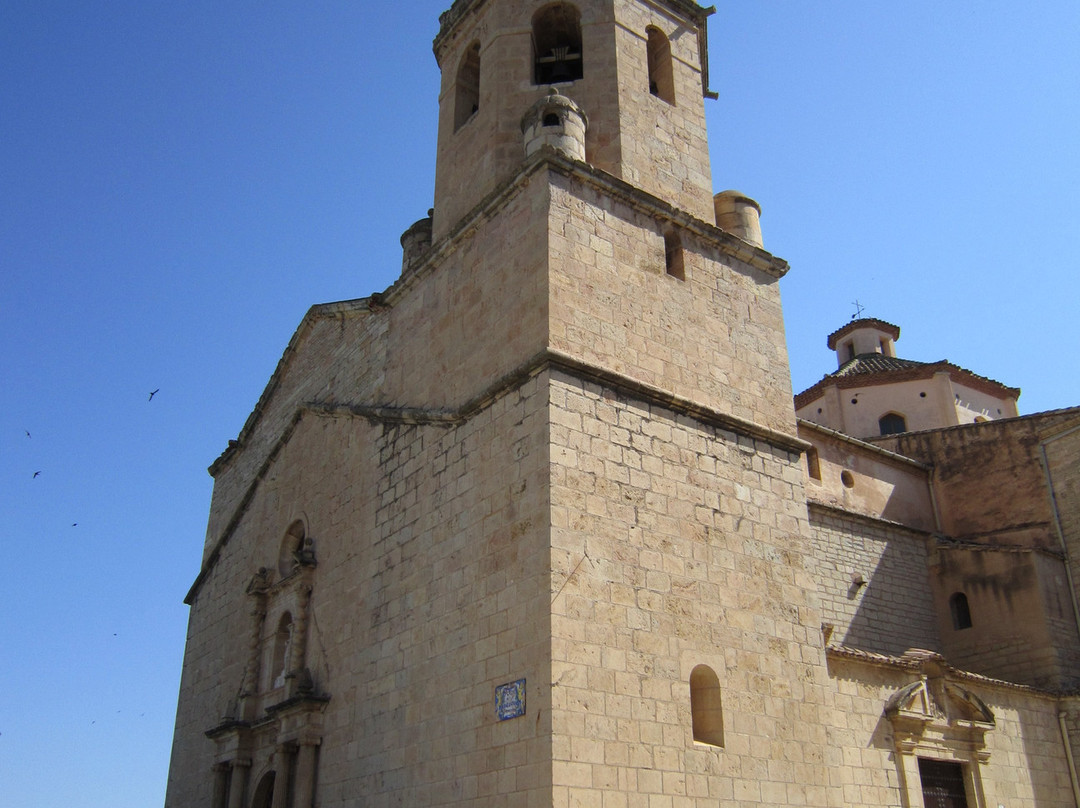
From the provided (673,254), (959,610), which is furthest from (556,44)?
(959,610)

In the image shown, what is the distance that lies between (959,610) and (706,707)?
24.4 ft

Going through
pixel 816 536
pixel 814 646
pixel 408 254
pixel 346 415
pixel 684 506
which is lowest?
pixel 814 646

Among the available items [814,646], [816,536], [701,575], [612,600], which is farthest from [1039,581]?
[612,600]

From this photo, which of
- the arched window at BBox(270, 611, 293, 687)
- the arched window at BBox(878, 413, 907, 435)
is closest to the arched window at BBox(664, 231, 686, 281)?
the arched window at BBox(270, 611, 293, 687)

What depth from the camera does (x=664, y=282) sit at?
10266 millimetres

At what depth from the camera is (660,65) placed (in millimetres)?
12297

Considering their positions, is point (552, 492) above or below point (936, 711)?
above

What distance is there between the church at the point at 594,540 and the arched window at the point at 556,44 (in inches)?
1.9

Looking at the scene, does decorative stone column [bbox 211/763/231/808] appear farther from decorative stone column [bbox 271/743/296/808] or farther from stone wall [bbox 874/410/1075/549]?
stone wall [bbox 874/410/1075/549]

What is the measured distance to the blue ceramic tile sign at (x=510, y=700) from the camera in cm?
779

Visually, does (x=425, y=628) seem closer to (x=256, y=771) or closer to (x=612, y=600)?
(x=612, y=600)

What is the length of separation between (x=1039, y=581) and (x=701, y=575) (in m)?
7.04

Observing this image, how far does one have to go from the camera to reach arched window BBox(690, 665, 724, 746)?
8.48 metres

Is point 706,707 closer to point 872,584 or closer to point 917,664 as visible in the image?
→ point 917,664
